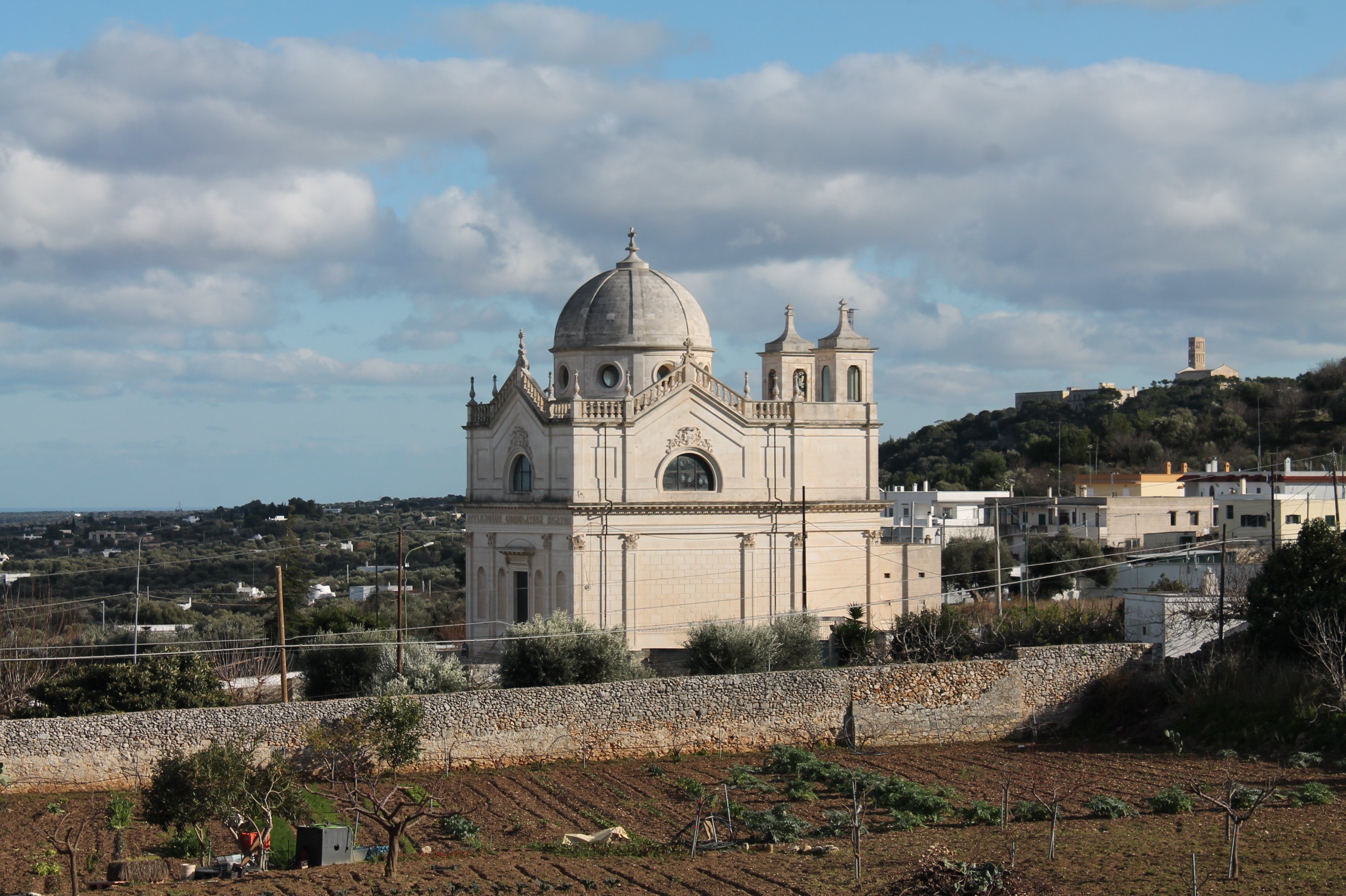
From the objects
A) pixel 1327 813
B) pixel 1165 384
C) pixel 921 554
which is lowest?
pixel 1327 813

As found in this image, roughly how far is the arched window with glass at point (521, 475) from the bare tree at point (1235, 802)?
84.3 ft

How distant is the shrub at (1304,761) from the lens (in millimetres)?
30312

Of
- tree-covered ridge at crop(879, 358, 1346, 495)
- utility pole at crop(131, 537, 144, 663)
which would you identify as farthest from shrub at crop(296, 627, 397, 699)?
tree-covered ridge at crop(879, 358, 1346, 495)

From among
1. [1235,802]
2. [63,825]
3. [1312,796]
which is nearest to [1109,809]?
[1235,802]

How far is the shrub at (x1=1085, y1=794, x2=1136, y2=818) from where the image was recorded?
26.6m

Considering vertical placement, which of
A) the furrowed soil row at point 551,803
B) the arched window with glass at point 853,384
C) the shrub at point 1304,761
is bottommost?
the furrowed soil row at point 551,803

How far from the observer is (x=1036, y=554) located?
233 ft

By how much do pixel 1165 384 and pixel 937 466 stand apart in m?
25.7

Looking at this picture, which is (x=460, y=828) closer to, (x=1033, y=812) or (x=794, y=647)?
(x=1033, y=812)

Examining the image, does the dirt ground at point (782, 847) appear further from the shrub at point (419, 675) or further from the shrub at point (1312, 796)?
the shrub at point (419, 675)

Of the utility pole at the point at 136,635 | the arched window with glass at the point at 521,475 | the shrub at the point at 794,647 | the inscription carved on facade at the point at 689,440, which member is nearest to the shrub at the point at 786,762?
the shrub at the point at 794,647

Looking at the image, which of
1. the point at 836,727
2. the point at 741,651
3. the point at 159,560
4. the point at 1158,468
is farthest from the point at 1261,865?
the point at 159,560

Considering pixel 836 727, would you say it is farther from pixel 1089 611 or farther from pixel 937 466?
pixel 937 466

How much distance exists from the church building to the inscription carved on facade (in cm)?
4
